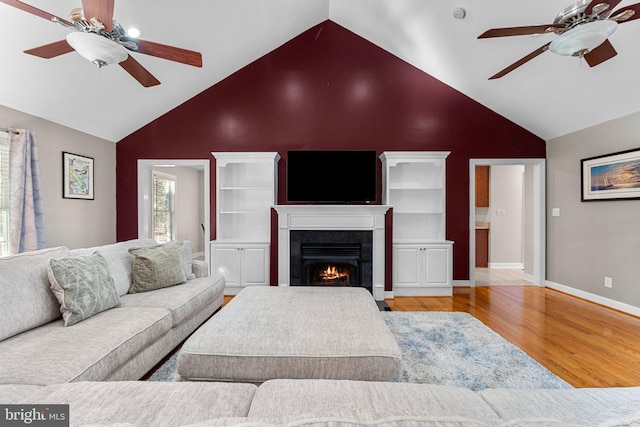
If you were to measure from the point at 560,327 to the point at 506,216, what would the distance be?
4.04m

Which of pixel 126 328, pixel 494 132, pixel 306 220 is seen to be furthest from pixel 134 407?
pixel 494 132

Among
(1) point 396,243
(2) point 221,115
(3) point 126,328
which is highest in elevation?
(2) point 221,115

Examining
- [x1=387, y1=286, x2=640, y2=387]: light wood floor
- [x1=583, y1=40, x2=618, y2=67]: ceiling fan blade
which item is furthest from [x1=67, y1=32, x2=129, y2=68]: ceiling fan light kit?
[x1=387, y1=286, x2=640, y2=387]: light wood floor

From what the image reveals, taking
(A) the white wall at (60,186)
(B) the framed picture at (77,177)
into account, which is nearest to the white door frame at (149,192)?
(A) the white wall at (60,186)

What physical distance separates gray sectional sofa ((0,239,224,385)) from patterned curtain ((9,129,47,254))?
Answer: 1297 mm

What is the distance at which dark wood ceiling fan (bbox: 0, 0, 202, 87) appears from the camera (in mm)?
1812

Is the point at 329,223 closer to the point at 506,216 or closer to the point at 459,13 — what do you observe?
the point at 459,13

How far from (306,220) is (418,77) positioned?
2.79 m

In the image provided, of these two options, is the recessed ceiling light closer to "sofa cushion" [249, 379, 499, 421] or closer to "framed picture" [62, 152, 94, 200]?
"framed picture" [62, 152, 94, 200]

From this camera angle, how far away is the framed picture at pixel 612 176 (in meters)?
3.50

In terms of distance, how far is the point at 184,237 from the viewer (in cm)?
742

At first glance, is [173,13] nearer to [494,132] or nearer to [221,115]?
[221,115]

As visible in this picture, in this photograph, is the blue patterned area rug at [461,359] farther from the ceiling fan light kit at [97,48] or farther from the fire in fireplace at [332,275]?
the ceiling fan light kit at [97,48]

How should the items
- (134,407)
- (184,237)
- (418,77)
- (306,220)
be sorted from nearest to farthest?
(134,407) → (306,220) → (418,77) → (184,237)
